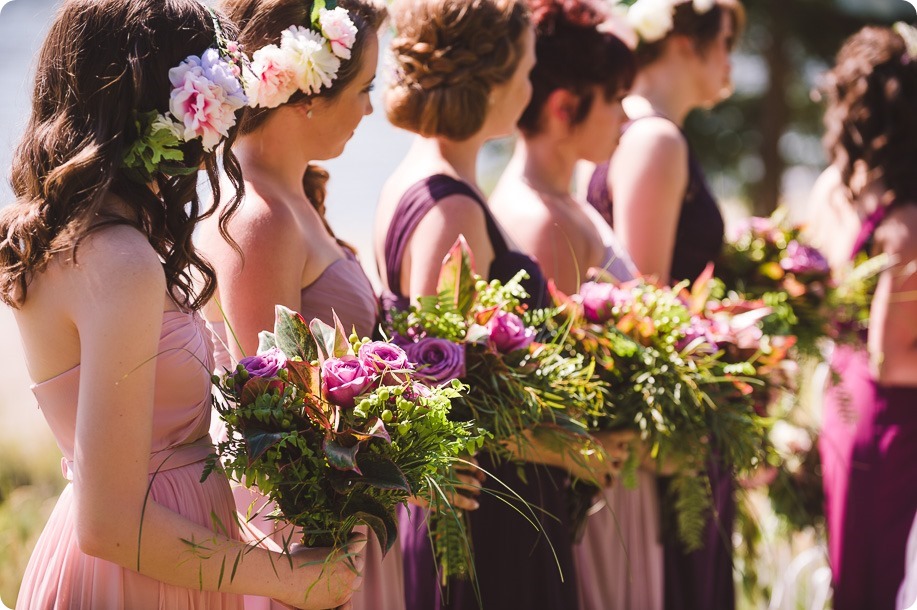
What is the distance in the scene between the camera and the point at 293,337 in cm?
200

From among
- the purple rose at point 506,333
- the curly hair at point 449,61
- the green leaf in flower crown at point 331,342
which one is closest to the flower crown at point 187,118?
the green leaf in flower crown at point 331,342

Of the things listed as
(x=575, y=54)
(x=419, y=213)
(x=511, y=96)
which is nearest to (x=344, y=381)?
(x=419, y=213)

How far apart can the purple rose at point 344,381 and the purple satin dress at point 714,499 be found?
1.94m

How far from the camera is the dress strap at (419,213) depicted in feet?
10.1

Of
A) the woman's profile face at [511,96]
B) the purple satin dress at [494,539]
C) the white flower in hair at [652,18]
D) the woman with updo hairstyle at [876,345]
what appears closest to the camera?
the purple satin dress at [494,539]

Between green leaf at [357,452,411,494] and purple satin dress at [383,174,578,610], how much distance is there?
1.20 m

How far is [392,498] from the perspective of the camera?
1.98 meters

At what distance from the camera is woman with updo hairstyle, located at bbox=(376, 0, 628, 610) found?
309 cm

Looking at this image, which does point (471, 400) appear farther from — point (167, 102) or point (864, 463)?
point (864, 463)

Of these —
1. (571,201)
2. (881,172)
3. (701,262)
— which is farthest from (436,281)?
(881,172)

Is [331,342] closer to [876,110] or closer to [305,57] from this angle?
[305,57]

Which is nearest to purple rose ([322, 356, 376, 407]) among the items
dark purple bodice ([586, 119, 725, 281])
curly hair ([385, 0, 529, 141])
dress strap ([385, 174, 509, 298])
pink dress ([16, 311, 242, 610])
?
pink dress ([16, 311, 242, 610])

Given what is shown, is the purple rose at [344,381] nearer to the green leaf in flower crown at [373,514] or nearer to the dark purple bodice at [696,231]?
the green leaf in flower crown at [373,514]

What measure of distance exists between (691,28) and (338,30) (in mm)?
2410
